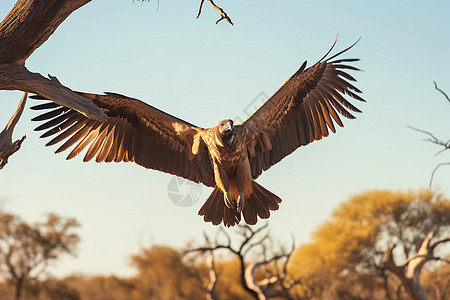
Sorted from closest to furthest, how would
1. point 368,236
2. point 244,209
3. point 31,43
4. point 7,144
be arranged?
point 31,43
point 7,144
point 244,209
point 368,236

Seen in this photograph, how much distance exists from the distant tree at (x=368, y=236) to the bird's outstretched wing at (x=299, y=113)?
2678cm

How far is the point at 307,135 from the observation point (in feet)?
27.1

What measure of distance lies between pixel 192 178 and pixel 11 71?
9.80 feet

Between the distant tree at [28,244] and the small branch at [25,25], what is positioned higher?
the distant tree at [28,244]

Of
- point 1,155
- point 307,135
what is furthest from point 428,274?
point 1,155

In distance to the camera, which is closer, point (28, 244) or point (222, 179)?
point (222, 179)

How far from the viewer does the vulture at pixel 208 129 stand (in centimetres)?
773

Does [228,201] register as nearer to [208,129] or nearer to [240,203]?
[240,203]

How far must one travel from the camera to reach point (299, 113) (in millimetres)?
8234

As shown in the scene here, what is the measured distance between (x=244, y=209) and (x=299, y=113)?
1.47 m

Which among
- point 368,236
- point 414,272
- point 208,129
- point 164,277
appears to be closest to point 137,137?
point 208,129

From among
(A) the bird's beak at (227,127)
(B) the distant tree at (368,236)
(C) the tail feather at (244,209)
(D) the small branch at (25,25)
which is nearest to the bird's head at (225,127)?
(A) the bird's beak at (227,127)

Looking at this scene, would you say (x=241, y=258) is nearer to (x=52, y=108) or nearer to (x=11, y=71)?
(x=52, y=108)

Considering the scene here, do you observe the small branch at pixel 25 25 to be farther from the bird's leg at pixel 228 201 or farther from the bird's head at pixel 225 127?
the bird's leg at pixel 228 201
